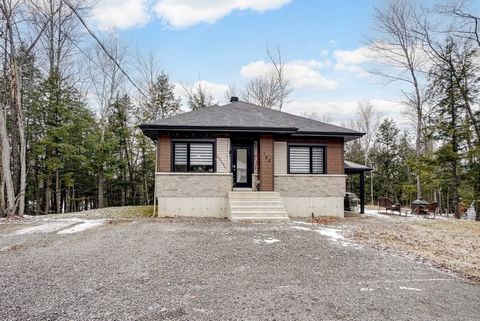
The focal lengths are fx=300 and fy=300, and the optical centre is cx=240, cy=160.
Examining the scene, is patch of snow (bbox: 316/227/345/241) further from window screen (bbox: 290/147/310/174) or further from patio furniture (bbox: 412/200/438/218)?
patio furniture (bbox: 412/200/438/218)

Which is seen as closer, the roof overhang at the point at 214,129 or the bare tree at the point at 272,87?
the roof overhang at the point at 214,129

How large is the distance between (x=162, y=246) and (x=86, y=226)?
13.9ft

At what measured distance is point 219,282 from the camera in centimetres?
431

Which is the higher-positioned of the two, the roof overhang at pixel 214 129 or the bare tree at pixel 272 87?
the bare tree at pixel 272 87

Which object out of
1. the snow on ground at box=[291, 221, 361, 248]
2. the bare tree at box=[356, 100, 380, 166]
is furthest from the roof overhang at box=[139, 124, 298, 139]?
the bare tree at box=[356, 100, 380, 166]

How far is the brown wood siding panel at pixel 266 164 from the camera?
12102 millimetres

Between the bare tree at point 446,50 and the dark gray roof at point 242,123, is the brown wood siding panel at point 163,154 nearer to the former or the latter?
the dark gray roof at point 242,123

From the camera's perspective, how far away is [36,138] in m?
19.0

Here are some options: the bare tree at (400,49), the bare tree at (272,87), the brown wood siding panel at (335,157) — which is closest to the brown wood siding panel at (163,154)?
the brown wood siding panel at (335,157)

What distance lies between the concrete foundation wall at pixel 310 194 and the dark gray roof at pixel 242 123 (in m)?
1.92

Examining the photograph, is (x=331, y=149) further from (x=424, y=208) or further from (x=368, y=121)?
(x=368, y=121)

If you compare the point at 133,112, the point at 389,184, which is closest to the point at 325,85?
the point at 389,184

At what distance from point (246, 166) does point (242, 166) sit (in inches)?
6.7

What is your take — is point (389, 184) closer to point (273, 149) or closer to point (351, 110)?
point (351, 110)
